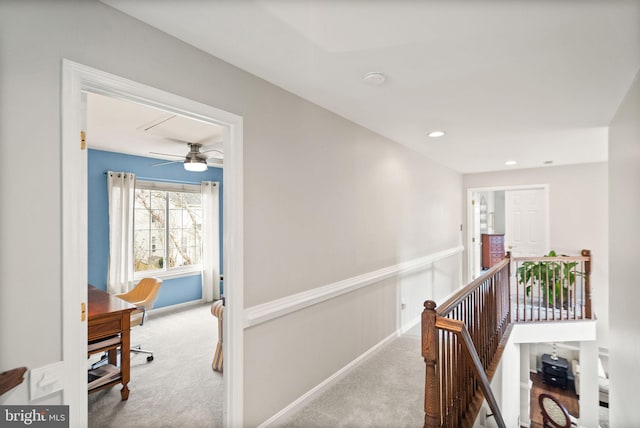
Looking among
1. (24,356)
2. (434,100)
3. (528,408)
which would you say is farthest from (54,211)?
(528,408)

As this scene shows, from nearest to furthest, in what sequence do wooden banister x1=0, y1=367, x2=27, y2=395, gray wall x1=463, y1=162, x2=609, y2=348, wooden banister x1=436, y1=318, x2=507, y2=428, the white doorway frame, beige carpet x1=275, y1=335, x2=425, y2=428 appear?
wooden banister x1=0, y1=367, x2=27, y2=395 → the white doorway frame → wooden banister x1=436, y1=318, x2=507, y2=428 → beige carpet x1=275, y1=335, x2=425, y2=428 → gray wall x1=463, y1=162, x2=609, y2=348

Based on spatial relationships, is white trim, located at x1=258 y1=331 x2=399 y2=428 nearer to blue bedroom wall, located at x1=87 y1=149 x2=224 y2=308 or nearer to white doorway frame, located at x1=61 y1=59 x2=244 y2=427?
white doorway frame, located at x1=61 y1=59 x2=244 y2=427

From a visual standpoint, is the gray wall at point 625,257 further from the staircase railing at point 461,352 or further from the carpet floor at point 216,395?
the carpet floor at point 216,395

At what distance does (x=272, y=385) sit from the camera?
2107mm

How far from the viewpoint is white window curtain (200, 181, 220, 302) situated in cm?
562

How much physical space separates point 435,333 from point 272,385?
1191mm

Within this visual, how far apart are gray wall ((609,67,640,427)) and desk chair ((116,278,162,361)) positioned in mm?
4287

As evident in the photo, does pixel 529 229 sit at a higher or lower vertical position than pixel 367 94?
lower

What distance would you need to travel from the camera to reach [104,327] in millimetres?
2443

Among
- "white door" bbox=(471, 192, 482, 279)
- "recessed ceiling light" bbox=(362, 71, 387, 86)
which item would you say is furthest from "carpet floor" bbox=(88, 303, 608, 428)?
"white door" bbox=(471, 192, 482, 279)

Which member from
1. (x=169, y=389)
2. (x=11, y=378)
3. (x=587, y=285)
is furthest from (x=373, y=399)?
(x=587, y=285)

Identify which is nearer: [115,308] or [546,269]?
[115,308]

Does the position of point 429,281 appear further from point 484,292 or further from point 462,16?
point 462,16

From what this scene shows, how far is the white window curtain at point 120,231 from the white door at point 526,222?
22.0ft
